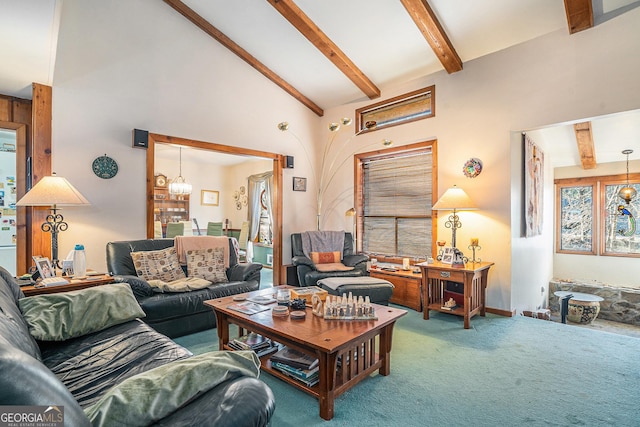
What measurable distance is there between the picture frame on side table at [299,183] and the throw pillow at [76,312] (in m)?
3.49

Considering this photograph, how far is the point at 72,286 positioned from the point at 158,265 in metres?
0.84

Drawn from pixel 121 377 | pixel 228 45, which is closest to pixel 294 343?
Answer: pixel 121 377

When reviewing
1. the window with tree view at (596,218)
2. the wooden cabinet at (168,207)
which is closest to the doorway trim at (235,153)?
the wooden cabinet at (168,207)

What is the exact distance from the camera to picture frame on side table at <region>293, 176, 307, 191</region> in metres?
5.49

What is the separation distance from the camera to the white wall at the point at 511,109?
3096mm

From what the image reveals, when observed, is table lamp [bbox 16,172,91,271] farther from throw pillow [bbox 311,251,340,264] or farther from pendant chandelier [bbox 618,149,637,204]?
pendant chandelier [bbox 618,149,637,204]

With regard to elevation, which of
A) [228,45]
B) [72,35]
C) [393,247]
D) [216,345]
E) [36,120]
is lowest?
[216,345]

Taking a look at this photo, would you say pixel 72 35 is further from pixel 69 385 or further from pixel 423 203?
pixel 423 203

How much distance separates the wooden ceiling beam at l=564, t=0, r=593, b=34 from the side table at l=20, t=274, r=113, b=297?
16.3 feet

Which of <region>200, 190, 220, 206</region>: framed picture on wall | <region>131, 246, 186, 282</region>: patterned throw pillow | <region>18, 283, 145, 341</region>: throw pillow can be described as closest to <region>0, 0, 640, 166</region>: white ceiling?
<region>18, 283, 145, 341</region>: throw pillow

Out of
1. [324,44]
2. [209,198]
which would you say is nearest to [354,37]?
[324,44]

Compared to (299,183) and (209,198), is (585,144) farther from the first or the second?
(209,198)

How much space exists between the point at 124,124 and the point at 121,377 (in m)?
3.14

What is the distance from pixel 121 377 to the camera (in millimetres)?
1533
